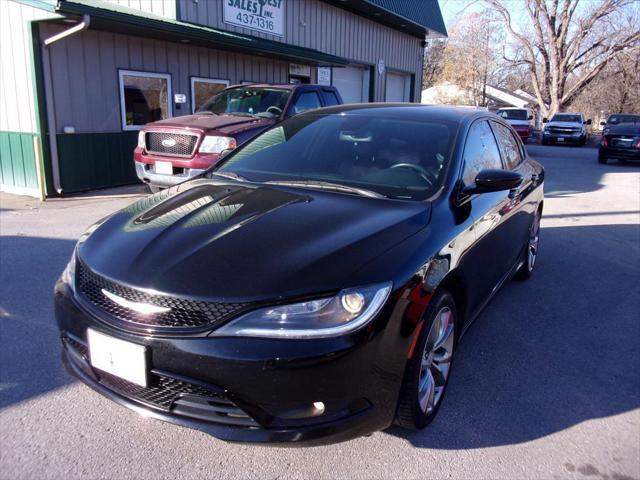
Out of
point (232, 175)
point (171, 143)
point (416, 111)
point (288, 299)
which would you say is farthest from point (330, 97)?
point (288, 299)

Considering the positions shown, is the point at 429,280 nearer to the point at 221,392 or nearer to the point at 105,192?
the point at 221,392

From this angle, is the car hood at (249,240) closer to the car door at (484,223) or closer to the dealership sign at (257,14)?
the car door at (484,223)


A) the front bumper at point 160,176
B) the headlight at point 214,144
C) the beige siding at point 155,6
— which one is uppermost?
the beige siding at point 155,6

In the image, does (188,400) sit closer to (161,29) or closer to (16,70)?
(161,29)

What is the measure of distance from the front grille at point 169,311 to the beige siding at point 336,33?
9661 mm

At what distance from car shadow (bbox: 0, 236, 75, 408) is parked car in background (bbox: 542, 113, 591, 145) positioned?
2477 centimetres

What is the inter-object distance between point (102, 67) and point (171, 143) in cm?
289

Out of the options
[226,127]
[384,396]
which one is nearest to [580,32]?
[226,127]

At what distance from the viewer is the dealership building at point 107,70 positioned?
8367mm

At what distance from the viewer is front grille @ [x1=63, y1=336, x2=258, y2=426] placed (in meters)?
2.13

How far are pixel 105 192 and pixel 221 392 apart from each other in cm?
813

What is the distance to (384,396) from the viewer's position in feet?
7.40

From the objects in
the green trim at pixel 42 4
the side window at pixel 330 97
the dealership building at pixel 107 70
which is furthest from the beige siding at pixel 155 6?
the side window at pixel 330 97

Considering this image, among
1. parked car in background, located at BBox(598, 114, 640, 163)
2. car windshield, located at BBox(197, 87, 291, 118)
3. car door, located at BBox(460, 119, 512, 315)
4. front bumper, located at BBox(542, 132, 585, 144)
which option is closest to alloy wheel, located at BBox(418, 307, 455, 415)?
car door, located at BBox(460, 119, 512, 315)
